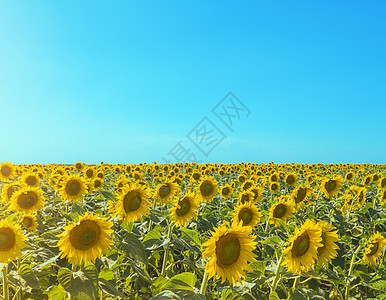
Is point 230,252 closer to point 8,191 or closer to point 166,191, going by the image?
point 166,191

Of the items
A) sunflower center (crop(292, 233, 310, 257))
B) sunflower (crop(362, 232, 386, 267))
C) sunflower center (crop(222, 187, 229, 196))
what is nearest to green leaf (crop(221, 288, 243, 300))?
Result: sunflower center (crop(292, 233, 310, 257))

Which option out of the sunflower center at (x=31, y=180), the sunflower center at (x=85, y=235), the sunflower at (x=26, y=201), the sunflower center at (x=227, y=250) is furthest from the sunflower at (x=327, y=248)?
the sunflower center at (x=31, y=180)

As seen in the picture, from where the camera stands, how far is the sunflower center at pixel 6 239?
3.23m

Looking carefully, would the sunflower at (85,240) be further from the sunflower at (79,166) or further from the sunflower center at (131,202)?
the sunflower at (79,166)

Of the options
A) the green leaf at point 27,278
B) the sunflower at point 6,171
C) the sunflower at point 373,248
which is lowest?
the green leaf at point 27,278

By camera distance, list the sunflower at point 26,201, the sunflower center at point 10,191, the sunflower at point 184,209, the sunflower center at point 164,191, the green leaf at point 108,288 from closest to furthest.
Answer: the green leaf at point 108,288, the sunflower at point 184,209, the sunflower center at point 164,191, the sunflower at point 26,201, the sunflower center at point 10,191

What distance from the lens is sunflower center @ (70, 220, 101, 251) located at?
2.87 metres

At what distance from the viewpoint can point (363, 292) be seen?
17.9ft

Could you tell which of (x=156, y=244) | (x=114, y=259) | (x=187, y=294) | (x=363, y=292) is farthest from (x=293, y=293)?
(x=363, y=292)

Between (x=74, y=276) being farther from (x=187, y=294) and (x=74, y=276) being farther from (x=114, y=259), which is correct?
(x=187, y=294)

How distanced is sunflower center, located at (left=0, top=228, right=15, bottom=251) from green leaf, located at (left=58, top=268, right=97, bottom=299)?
108cm

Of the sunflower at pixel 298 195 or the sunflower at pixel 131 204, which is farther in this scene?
the sunflower at pixel 298 195

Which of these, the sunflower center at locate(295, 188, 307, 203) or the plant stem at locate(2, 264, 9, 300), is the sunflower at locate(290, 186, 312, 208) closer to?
the sunflower center at locate(295, 188, 307, 203)

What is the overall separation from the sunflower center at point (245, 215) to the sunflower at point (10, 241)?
9.99ft
